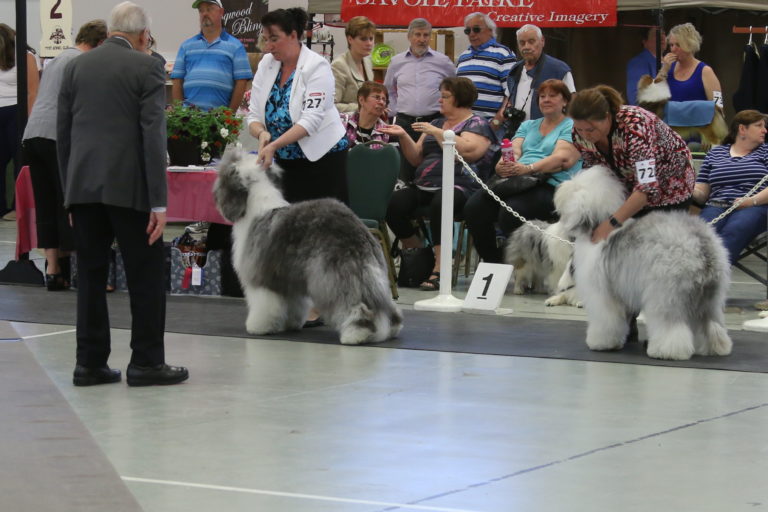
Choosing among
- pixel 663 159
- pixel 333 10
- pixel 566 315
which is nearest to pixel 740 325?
pixel 566 315

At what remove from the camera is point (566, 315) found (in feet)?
22.8

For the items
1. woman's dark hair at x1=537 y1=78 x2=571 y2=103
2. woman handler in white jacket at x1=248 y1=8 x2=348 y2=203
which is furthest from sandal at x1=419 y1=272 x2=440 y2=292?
woman handler in white jacket at x1=248 y1=8 x2=348 y2=203

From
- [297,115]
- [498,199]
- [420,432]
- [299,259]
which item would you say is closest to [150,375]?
[299,259]

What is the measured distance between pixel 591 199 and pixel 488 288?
5.20 ft

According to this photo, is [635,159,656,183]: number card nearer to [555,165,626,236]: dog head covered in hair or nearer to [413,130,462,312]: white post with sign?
[555,165,626,236]: dog head covered in hair

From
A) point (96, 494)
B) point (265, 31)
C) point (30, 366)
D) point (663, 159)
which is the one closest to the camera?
point (96, 494)

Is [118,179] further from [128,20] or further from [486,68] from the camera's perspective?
[486,68]

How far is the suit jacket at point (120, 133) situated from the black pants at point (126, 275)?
98mm

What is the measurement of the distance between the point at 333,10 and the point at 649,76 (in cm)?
272

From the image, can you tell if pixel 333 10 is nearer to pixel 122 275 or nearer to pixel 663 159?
pixel 122 275

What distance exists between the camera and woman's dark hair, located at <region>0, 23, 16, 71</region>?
371 inches

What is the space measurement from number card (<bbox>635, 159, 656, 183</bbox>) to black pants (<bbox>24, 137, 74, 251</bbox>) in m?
3.61

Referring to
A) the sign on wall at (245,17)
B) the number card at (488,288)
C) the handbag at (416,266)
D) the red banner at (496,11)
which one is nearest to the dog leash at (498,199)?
the number card at (488,288)

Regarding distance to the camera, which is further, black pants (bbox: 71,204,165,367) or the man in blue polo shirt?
the man in blue polo shirt
